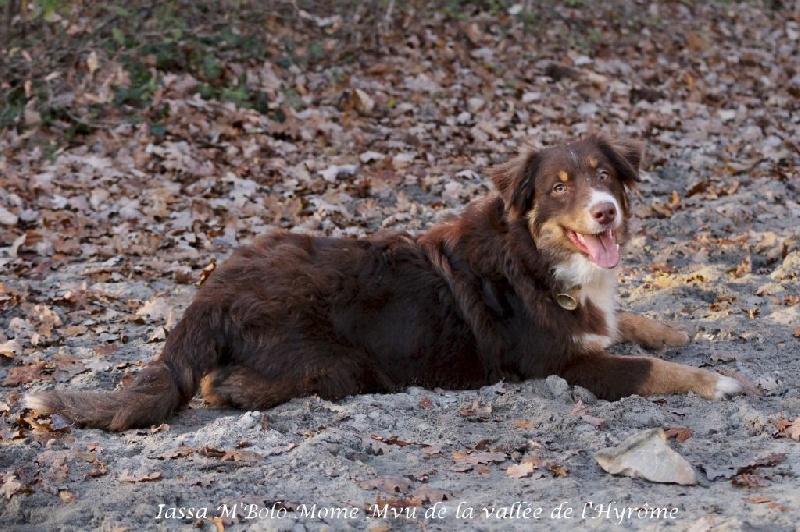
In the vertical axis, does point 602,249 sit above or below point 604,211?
below

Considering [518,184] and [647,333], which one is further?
[647,333]

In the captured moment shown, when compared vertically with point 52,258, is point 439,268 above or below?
above

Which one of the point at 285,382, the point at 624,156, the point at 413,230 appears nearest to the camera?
the point at 285,382

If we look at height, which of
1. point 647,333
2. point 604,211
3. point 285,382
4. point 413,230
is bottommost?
point 413,230

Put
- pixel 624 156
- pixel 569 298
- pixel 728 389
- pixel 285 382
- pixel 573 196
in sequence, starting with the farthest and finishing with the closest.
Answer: pixel 624 156 → pixel 569 298 → pixel 573 196 → pixel 285 382 → pixel 728 389

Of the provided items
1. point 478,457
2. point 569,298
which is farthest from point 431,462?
point 569,298

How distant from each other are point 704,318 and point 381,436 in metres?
3.20

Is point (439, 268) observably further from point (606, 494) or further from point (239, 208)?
point (239, 208)

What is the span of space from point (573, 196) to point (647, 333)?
1319 millimetres

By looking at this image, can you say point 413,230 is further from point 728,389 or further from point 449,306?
point 728,389

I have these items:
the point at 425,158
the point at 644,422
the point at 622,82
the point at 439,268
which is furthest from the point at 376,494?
the point at 622,82

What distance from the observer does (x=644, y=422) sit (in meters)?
5.46

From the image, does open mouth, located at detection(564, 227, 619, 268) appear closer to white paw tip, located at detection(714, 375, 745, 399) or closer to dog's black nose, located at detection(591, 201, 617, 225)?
dog's black nose, located at detection(591, 201, 617, 225)

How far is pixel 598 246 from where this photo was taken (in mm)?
6312
